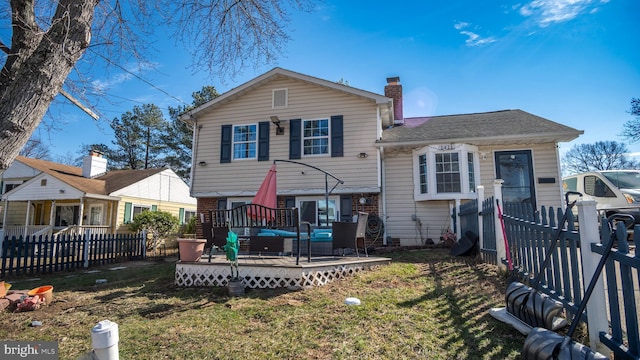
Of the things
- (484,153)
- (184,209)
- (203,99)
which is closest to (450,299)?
(484,153)

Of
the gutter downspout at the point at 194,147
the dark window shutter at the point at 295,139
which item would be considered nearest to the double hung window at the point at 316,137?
the dark window shutter at the point at 295,139

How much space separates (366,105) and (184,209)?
55.6ft

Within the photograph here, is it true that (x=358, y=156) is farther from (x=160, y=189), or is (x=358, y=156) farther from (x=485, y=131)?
(x=160, y=189)

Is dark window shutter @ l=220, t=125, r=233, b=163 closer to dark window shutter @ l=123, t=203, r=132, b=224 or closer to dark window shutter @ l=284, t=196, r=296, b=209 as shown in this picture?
dark window shutter @ l=284, t=196, r=296, b=209

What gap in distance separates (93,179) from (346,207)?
56.1 feet

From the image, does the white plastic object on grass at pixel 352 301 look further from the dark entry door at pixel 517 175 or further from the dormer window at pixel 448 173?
the dark entry door at pixel 517 175

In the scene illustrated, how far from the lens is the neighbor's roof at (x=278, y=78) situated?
1098 cm

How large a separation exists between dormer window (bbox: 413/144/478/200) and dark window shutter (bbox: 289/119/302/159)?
4.31 m

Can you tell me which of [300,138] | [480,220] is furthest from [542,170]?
[300,138]

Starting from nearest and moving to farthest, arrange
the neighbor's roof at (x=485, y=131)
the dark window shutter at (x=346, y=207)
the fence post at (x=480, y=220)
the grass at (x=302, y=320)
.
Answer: the grass at (x=302, y=320) < the fence post at (x=480, y=220) < the neighbor's roof at (x=485, y=131) < the dark window shutter at (x=346, y=207)

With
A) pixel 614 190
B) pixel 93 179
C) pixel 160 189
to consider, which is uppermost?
pixel 93 179

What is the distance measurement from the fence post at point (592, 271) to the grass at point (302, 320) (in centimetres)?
57

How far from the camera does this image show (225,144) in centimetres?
1228

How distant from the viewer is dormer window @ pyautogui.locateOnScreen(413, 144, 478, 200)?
33.7 ft
